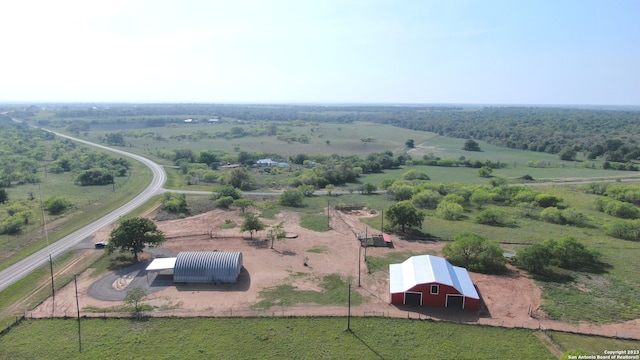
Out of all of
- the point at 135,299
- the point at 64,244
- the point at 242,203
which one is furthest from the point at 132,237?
the point at 242,203

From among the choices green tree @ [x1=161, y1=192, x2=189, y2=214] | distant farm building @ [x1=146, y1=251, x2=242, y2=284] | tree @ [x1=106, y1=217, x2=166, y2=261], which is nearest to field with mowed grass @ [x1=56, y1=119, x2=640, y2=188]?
green tree @ [x1=161, y1=192, x2=189, y2=214]

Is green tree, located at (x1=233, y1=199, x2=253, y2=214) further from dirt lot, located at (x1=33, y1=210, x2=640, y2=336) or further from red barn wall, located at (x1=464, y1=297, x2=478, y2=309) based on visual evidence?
red barn wall, located at (x1=464, y1=297, x2=478, y2=309)

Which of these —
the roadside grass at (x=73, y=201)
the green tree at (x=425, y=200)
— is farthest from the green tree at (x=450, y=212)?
the roadside grass at (x=73, y=201)

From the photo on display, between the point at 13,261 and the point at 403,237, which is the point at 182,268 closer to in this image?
the point at 13,261

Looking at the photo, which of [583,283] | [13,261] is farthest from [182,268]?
[583,283]

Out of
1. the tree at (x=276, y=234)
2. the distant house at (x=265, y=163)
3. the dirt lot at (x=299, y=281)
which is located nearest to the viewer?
the dirt lot at (x=299, y=281)

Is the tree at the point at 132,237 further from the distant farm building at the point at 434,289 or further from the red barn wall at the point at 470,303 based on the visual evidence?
the red barn wall at the point at 470,303

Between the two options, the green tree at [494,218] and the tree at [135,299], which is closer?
the tree at [135,299]
